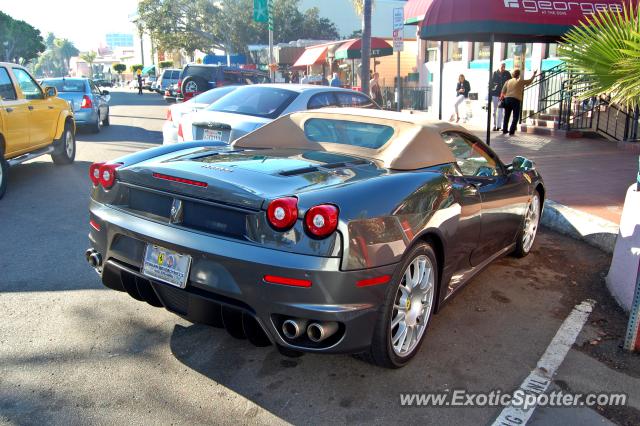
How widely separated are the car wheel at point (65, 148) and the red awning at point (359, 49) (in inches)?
673

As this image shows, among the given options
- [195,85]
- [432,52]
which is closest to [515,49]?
[432,52]

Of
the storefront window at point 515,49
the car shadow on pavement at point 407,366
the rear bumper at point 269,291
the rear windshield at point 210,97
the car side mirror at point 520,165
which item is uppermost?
the storefront window at point 515,49

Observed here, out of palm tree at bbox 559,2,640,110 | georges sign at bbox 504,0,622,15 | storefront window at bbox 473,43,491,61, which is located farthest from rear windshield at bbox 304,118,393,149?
storefront window at bbox 473,43,491,61

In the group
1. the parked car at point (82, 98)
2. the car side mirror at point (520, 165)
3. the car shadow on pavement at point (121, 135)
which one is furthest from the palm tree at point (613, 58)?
the parked car at point (82, 98)

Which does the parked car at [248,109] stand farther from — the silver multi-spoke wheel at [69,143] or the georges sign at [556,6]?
the georges sign at [556,6]

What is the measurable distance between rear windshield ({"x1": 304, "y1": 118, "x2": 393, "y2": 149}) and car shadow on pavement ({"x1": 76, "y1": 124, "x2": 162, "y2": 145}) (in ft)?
30.9

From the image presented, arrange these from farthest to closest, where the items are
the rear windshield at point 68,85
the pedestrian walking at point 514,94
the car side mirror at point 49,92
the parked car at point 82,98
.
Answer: the rear windshield at point 68,85 → the parked car at point 82,98 → the pedestrian walking at point 514,94 → the car side mirror at point 49,92

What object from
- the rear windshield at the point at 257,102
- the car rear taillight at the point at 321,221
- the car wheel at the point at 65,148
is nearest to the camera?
the car rear taillight at the point at 321,221

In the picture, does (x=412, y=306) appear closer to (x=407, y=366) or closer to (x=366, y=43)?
(x=407, y=366)

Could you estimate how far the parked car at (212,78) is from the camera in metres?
17.9

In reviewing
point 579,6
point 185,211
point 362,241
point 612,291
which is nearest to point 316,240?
point 362,241

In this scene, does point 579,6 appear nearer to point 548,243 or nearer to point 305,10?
point 548,243

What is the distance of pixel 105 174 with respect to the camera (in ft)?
11.9

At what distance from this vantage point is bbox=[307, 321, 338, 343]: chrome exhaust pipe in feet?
9.44
